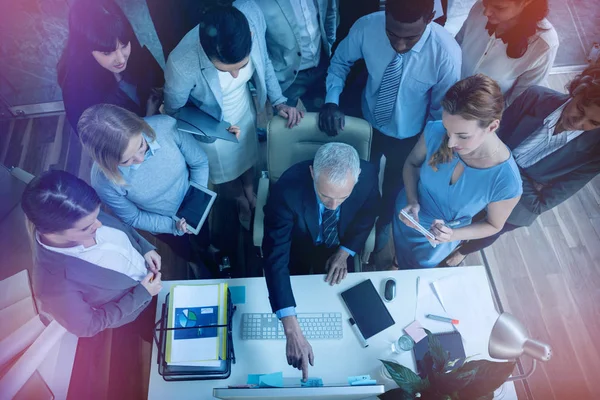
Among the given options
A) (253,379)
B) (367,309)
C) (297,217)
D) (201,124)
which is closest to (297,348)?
(253,379)

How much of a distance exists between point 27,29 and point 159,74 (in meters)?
1.47

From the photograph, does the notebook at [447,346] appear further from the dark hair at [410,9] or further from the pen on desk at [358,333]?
the dark hair at [410,9]

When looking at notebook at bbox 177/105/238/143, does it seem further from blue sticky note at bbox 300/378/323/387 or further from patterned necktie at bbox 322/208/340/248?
blue sticky note at bbox 300/378/323/387

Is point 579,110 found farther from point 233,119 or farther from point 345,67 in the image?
point 233,119

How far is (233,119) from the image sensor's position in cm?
226

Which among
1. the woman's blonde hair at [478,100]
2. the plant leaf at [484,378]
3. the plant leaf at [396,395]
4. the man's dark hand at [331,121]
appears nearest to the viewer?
the plant leaf at [484,378]

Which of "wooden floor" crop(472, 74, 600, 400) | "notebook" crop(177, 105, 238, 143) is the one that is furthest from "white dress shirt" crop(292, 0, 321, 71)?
"wooden floor" crop(472, 74, 600, 400)

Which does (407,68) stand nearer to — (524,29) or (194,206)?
(524,29)

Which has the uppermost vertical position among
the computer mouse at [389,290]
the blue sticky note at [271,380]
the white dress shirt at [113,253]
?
the white dress shirt at [113,253]

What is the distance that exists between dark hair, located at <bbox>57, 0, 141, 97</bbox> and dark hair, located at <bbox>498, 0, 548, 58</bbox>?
189cm

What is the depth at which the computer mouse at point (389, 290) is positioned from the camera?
74.1 inches

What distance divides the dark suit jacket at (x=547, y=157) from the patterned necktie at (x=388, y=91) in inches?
24.0

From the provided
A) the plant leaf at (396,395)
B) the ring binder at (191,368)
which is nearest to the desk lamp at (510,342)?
the plant leaf at (396,395)

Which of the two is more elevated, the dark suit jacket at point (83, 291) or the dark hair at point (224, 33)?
the dark hair at point (224, 33)
